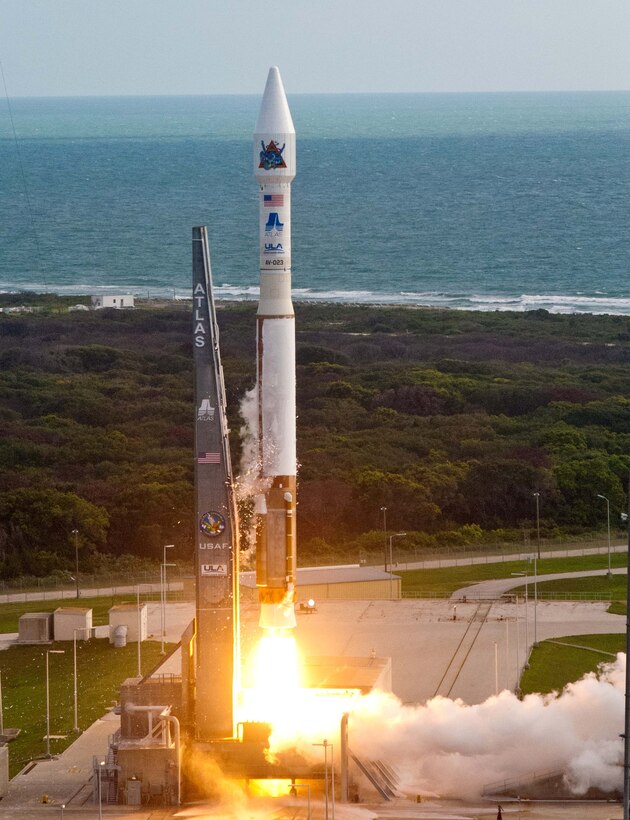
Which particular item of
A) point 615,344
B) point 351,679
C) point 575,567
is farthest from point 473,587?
point 615,344

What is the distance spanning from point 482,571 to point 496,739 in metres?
39.1

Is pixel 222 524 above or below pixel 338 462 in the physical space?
above

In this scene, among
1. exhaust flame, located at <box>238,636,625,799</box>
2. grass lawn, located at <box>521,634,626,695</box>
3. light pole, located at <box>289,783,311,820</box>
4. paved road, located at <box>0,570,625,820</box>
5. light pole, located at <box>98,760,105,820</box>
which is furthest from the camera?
grass lawn, located at <box>521,634,626,695</box>

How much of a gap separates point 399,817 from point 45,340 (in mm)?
133180

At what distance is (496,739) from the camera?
5409 cm

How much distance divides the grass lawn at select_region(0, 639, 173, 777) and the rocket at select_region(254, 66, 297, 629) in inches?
468

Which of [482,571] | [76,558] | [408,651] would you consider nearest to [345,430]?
[482,571]

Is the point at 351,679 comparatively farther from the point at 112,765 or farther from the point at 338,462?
the point at 338,462

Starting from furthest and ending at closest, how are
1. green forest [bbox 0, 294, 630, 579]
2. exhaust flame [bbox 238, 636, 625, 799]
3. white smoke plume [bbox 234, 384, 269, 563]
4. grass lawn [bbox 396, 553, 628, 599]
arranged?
green forest [bbox 0, 294, 630, 579]
grass lawn [bbox 396, 553, 628, 599]
white smoke plume [bbox 234, 384, 269, 563]
exhaust flame [bbox 238, 636, 625, 799]

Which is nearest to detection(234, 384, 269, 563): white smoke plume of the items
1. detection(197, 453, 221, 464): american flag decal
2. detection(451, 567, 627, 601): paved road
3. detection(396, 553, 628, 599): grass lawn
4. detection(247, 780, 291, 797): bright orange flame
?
detection(197, 453, 221, 464): american flag decal

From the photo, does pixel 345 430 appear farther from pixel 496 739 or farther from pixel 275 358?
pixel 496 739

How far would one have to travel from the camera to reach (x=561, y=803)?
171ft

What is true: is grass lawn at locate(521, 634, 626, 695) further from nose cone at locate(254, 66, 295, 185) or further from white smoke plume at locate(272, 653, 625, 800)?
nose cone at locate(254, 66, 295, 185)

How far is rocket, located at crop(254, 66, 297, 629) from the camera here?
177ft
